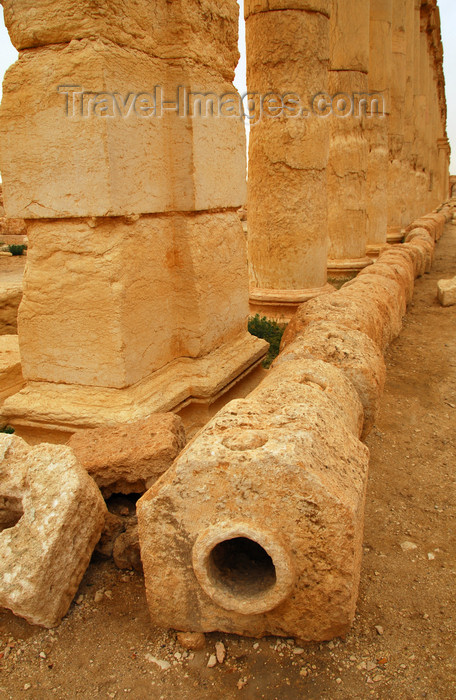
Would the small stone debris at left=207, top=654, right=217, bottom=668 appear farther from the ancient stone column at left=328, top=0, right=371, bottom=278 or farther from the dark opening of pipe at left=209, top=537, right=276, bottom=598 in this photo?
the ancient stone column at left=328, top=0, right=371, bottom=278

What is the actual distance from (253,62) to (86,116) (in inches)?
163

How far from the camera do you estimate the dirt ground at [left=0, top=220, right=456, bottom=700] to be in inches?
77.7

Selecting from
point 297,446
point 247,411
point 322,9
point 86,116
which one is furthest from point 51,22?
point 322,9

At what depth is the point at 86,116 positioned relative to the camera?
10.1ft

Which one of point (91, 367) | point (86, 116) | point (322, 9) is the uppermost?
point (322, 9)

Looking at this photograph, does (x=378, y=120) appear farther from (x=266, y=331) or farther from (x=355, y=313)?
(x=355, y=313)

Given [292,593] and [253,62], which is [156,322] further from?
[253,62]

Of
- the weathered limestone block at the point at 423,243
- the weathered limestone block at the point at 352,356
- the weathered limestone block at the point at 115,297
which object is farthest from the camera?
the weathered limestone block at the point at 423,243

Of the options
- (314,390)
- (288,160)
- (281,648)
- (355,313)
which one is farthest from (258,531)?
(288,160)

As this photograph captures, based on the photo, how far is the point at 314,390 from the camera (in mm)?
2609

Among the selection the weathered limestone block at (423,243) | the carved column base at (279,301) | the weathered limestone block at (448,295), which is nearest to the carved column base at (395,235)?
the weathered limestone block at (423,243)

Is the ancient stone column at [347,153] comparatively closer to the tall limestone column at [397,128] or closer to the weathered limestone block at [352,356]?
the tall limestone column at [397,128]

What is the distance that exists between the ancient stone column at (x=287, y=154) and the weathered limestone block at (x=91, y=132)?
3.07m

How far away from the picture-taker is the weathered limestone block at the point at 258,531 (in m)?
1.98
